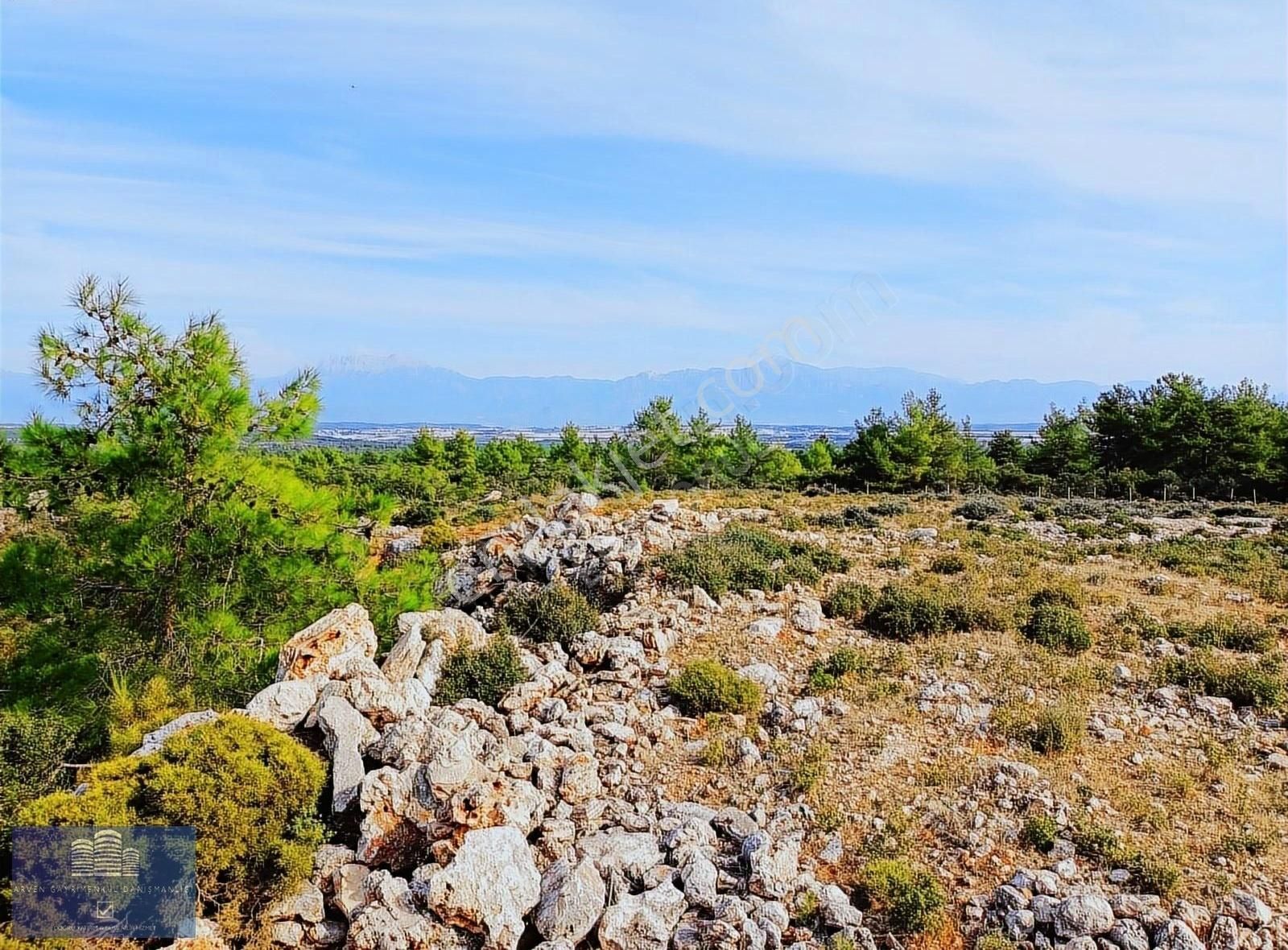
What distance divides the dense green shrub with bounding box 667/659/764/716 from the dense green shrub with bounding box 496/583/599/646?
2.38 m

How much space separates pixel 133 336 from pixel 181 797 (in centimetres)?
639

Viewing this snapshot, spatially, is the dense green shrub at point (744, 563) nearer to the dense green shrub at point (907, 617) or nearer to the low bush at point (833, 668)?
the dense green shrub at point (907, 617)

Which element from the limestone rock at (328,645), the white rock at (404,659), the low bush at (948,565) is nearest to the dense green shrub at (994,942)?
the white rock at (404,659)

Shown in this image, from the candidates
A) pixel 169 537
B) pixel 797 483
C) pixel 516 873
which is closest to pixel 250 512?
pixel 169 537

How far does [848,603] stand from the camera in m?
13.8

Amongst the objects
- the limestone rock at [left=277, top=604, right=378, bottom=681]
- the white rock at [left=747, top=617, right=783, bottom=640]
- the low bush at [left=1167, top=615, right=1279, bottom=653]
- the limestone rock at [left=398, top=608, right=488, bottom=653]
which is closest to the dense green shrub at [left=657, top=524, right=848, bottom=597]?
the white rock at [left=747, top=617, right=783, bottom=640]

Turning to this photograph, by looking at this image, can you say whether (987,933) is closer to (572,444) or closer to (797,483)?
(797,483)

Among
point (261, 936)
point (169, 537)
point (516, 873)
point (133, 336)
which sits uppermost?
point (133, 336)

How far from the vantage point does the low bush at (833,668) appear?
36.2 ft

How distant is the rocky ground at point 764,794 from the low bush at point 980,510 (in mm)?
14626

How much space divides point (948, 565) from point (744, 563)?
490 centimetres

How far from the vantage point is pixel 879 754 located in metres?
9.17

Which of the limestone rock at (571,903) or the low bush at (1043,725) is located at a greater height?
the low bush at (1043,725)

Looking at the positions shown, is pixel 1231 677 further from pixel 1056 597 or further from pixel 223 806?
pixel 223 806
